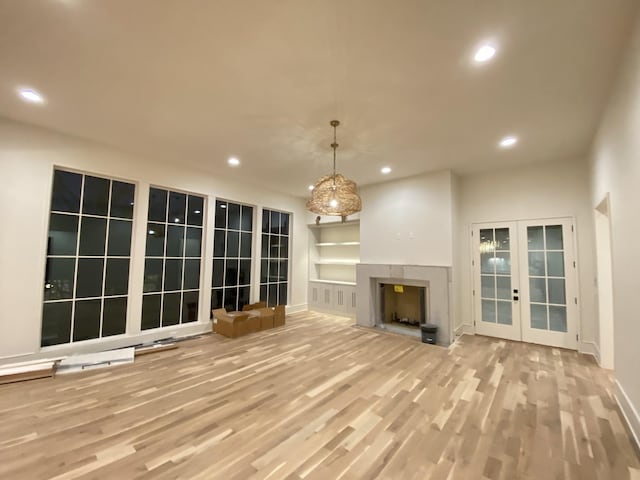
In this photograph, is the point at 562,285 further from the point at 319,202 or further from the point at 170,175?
the point at 170,175

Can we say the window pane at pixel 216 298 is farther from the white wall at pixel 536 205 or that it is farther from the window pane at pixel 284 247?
the white wall at pixel 536 205

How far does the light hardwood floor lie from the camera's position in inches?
78.7

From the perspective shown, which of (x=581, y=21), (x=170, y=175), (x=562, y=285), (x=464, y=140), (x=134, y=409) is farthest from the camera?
(x=170, y=175)

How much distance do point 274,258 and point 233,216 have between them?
1.61m

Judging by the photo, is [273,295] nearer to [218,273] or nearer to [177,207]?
[218,273]

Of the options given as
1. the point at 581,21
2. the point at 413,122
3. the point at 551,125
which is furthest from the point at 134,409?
the point at 551,125

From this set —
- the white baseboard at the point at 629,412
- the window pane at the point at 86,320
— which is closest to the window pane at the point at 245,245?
the window pane at the point at 86,320

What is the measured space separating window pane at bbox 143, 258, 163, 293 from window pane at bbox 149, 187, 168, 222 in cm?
77

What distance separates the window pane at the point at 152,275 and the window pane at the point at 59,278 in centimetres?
99

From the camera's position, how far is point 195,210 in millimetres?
5598

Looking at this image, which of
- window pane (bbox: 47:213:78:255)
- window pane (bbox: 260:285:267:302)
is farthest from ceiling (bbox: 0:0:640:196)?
window pane (bbox: 260:285:267:302)

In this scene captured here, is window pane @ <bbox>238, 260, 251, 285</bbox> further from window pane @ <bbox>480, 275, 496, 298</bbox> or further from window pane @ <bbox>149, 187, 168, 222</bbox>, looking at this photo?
window pane @ <bbox>480, 275, 496, 298</bbox>

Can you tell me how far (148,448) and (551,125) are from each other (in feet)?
18.4

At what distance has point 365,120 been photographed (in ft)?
11.3
